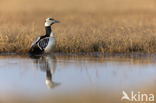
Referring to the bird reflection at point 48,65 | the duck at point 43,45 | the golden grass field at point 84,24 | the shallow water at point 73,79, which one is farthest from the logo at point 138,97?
the duck at point 43,45

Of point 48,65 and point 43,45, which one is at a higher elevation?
point 43,45

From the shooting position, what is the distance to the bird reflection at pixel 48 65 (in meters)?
10.8

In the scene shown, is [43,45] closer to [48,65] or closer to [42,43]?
[42,43]

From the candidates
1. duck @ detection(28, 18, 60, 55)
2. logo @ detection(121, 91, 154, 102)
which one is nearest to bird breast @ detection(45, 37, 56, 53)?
duck @ detection(28, 18, 60, 55)

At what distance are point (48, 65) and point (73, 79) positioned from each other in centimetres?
197

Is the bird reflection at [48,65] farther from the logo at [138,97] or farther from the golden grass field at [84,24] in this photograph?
the logo at [138,97]

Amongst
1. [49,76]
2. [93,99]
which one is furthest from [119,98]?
[49,76]

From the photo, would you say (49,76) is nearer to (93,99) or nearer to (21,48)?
(93,99)

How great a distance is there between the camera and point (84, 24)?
24094 mm

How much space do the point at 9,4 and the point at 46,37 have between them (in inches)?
771

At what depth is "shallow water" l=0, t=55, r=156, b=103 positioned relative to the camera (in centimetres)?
950

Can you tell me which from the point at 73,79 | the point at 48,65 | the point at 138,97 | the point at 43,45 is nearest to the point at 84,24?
the point at 43,45

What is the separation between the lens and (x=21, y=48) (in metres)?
15.8

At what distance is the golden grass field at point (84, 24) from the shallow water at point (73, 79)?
4.64 feet
